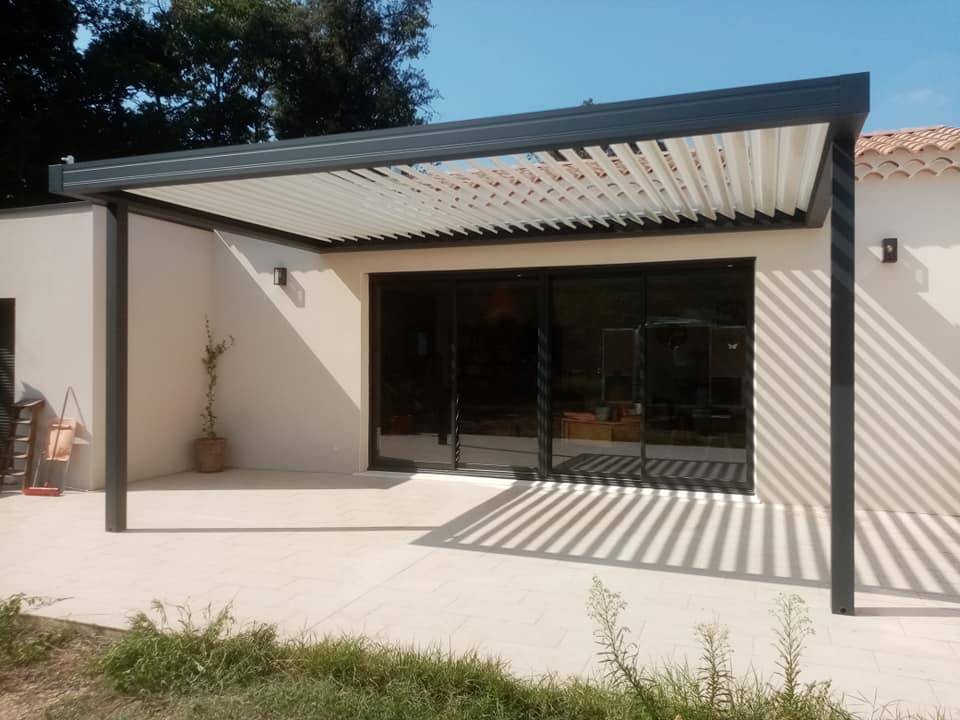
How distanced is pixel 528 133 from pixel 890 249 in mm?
4199

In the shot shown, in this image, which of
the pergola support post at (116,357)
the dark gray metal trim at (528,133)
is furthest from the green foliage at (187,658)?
the dark gray metal trim at (528,133)

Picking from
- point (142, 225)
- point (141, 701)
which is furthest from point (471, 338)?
point (141, 701)

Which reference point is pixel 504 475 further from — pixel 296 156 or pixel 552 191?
pixel 296 156

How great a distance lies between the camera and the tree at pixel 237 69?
663 inches

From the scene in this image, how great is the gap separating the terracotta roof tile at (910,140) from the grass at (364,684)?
4806 millimetres

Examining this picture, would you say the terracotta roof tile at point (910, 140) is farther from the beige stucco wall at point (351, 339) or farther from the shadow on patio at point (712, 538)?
the shadow on patio at point (712, 538)

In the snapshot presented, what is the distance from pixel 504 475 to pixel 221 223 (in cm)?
407

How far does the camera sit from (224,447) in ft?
28.9

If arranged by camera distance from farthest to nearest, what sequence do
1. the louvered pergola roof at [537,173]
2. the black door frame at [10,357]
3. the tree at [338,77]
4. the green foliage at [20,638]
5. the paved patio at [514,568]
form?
1. the tree at [338,77]
2. the black door frame at [10,357]
3. the louvered pergola roof at [537,173]
4. the paved patio at [514,568]
5. the green foliage at [20,638]

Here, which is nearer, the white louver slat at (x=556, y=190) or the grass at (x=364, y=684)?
the grass at (x=364, y=684)

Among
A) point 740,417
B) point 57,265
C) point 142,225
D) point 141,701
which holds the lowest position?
point 141,701

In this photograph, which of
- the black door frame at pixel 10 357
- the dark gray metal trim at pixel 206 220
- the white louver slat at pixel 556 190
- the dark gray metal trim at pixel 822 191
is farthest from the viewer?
the black door frame at pixel 10 357

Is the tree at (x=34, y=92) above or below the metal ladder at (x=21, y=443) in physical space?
above

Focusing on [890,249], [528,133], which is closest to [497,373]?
[890,249]
